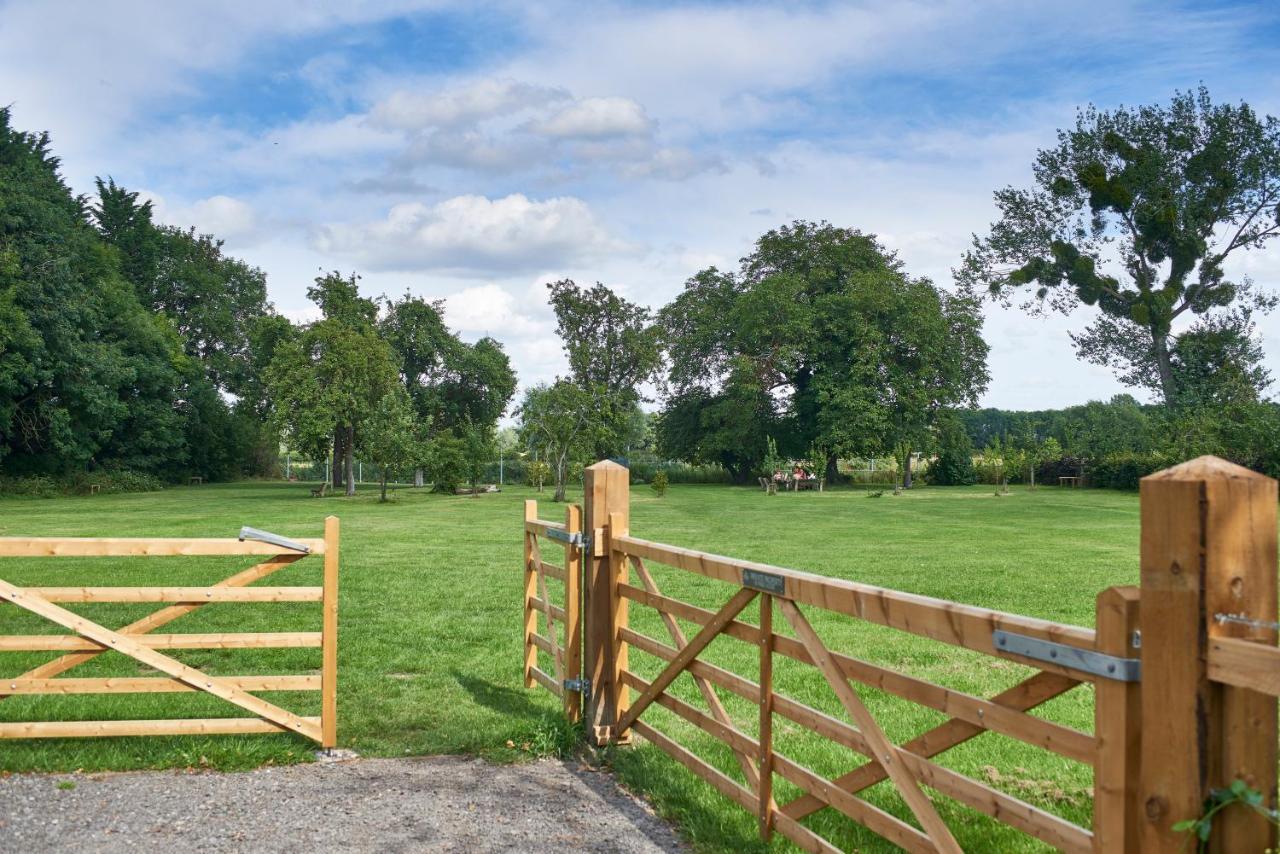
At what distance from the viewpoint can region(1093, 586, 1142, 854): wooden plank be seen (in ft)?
9.02

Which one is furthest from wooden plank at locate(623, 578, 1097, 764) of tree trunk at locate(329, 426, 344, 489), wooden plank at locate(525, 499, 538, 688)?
tree trunk at locate(329, 426, 344, 489)

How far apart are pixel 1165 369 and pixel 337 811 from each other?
154ft

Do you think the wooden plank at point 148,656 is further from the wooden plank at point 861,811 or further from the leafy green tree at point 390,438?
the leafy green tree at point 390,438

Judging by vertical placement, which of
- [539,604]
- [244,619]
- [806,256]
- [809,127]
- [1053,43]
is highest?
[806,256]

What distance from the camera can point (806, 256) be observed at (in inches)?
2270

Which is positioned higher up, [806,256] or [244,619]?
[806,256]

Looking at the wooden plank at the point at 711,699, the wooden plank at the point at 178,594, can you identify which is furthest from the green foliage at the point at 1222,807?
the wooden plank at the point at 178,594

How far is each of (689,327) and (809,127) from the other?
42.8 metres

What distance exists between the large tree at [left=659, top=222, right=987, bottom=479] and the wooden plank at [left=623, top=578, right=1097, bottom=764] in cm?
4369

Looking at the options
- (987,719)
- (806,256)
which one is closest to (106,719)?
(987,719)

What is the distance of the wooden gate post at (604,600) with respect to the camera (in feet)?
21.6

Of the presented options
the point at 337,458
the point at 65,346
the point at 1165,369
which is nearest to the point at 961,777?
the point at 65,346

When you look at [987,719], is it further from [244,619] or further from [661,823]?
[244,619]

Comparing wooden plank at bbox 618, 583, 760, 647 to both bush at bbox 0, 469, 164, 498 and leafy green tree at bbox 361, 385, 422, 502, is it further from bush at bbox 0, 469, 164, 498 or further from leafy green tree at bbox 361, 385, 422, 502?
bush at bbox 0, 469, 164, 498
